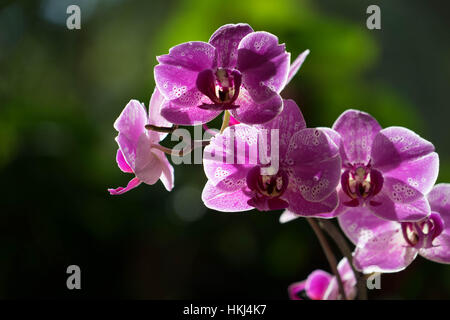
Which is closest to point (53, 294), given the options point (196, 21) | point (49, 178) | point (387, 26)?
point (49, 178)

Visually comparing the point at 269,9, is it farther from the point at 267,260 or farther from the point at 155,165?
the point at 155,165

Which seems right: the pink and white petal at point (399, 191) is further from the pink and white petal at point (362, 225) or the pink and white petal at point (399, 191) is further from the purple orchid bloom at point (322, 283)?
the purple orchid bloom at point (322, 283)

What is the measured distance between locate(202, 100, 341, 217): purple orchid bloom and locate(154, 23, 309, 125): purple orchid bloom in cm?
3

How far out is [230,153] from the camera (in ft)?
1.82

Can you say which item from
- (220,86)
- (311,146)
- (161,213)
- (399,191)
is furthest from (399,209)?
(161,213)

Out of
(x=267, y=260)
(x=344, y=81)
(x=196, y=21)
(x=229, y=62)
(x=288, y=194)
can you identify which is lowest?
(x=267, y=260)

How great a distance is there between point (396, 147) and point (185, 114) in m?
0.25

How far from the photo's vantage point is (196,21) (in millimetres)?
1926

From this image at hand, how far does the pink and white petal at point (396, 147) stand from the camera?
1.89ft

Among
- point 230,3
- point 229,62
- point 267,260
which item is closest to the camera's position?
point 229,62

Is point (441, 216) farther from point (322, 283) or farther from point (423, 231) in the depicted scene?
point (322, 283)

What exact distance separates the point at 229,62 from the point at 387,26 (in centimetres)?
247

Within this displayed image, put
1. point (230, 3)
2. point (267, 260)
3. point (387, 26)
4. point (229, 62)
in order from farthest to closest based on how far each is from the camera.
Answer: point (387, 26)
point (230, 3)
point (267, 260)
point (229, 62)

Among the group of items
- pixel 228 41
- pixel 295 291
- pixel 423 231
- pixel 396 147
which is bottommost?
pixel 295 291
